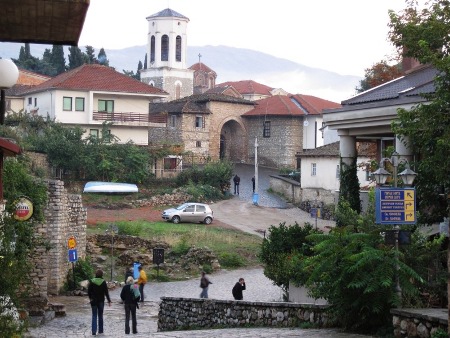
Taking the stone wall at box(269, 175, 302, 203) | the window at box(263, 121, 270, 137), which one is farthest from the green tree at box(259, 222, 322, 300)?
the window at box(263, 121, 270, 137)

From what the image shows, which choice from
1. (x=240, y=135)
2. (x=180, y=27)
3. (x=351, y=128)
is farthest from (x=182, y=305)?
(x=180, y=27)

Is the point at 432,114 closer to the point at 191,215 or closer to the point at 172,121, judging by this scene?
the point at 191,215

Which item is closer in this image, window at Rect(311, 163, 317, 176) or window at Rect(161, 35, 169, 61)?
window at Rect(311, 163, 317, 176)

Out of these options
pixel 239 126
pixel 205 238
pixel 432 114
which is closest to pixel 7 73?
pixel 432 114

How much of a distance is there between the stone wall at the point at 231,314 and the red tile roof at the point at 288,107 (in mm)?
63263

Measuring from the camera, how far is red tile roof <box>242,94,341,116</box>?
88.1 metres

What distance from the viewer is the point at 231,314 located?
22.7 m

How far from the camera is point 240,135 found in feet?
299

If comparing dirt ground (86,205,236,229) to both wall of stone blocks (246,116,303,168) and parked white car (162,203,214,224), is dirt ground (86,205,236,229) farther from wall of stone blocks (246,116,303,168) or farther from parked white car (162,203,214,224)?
wall of stone blocks (246,116,303,168)

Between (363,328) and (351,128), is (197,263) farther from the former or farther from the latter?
(363,328)

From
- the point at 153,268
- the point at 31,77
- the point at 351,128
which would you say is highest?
the point at 31,77

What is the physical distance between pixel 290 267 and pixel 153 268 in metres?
15.5

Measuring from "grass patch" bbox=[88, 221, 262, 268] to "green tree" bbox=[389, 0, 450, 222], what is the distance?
2420 centimetres

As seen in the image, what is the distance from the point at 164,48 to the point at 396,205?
8889 cm
